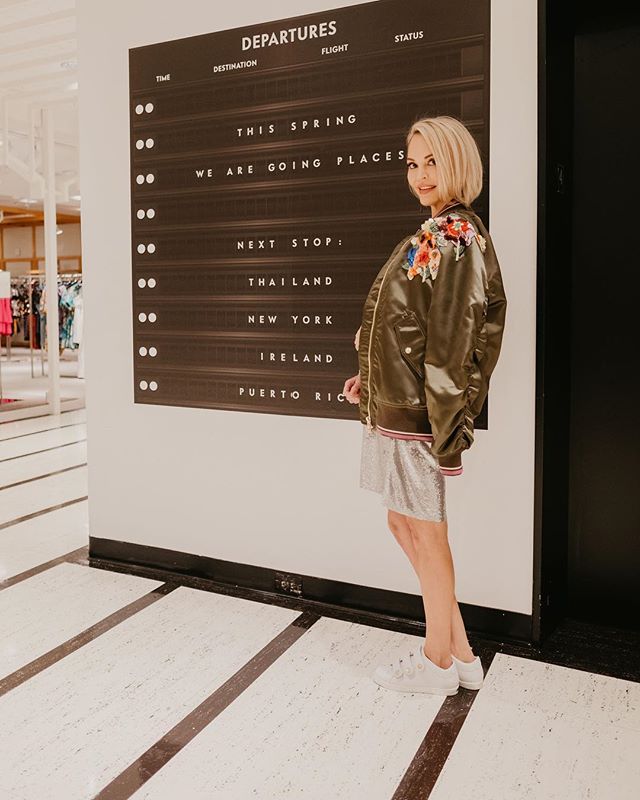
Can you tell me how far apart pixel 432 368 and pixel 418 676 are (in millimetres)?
923

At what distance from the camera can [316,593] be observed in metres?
2.87

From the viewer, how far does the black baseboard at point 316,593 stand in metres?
2.57

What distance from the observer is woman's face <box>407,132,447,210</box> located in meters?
2.11

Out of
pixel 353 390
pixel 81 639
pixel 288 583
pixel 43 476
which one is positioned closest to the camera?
pixel 353 390

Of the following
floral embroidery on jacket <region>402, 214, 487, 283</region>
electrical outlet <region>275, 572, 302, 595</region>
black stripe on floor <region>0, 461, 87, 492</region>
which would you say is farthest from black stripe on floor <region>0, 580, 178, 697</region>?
black stripe on floor <region>0, 461, 87, 492</region>

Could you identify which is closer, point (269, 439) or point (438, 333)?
point (438, 333)

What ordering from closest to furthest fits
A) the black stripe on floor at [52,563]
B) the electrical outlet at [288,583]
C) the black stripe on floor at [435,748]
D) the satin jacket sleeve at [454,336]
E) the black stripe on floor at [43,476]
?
the black stripe on floor at [435,748], the satin jacket sleeve at [454,336], the electrical outlet at [288,583], the black stripe on floor at [52,563], the black stripe on floor at [43,476]

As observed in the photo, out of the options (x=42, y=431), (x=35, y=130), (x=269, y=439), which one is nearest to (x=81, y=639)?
(x=269, y=439)

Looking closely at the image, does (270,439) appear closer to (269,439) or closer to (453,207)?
(269,439)

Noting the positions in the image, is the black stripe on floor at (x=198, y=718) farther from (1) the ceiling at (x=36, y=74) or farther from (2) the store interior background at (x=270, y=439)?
(1) the ceiling at (x=36, y=74)

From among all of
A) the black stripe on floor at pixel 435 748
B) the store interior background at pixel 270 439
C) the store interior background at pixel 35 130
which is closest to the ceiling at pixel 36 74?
the store interior background at pixel 35 130

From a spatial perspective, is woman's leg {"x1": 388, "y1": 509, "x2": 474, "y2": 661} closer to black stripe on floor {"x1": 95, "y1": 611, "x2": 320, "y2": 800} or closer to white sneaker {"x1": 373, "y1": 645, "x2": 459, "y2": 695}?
white sneaker {"x1": 373, "y1": 645, "x2": 459, "y2": 695}

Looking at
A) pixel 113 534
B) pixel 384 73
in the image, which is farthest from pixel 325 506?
pixel 384 73

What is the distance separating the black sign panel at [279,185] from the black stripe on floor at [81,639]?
0.77 meters
